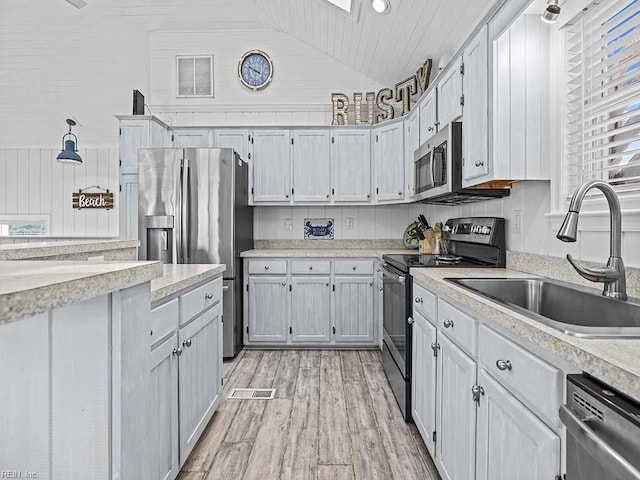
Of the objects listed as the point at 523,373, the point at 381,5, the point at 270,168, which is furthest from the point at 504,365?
the point at 270,168

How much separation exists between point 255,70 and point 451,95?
2.79 m

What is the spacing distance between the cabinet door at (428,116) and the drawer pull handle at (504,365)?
217 cm

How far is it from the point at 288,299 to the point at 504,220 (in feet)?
7.15

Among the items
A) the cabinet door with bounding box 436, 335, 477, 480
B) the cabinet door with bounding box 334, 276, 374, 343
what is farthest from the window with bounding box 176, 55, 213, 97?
the cabinet door with bounding box 436, 335, 477, 480

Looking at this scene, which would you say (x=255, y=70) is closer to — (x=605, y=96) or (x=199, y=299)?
(x=199, y=299)

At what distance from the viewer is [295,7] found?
158 inches

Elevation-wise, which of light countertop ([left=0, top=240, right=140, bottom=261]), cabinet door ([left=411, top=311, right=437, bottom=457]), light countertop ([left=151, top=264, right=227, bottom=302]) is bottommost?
cabinet door ([left=411, top=311, right=437, bottom=457])

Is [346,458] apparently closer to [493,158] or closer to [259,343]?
[493,158]

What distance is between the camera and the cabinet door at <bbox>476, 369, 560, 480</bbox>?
98 cm

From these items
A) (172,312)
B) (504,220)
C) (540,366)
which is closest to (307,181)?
(504,220)

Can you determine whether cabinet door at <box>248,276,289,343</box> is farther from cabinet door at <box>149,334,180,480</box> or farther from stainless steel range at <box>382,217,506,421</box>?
cabinet door at <box>149,334,180,480</box>

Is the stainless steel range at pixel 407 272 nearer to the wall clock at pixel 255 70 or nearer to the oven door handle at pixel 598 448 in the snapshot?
the oven door handle at pixel 598 448

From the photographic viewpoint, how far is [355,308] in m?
4.03

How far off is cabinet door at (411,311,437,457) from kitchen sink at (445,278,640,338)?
0.37m
